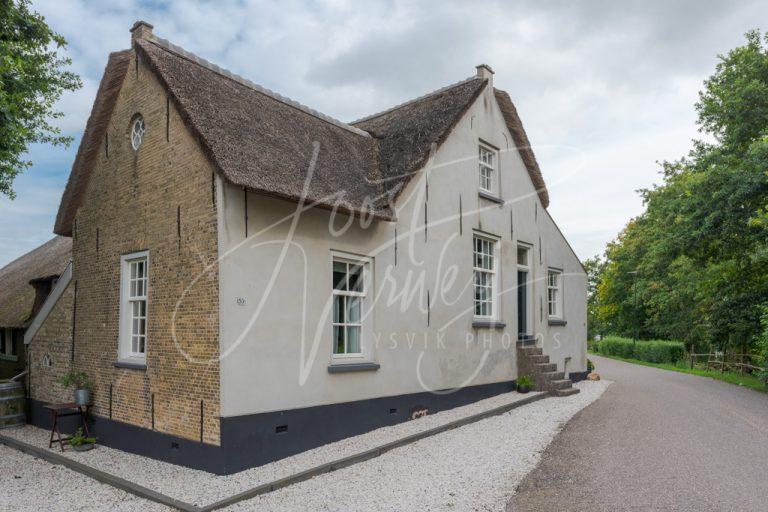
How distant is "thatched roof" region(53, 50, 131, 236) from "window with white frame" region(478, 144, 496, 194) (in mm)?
8017

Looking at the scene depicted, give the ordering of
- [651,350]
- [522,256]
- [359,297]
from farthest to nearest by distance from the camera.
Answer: [651,350], [522,256], [359,297]

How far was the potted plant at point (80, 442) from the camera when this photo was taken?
9547mm

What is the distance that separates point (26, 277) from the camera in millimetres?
16125

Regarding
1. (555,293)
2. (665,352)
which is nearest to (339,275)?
(555,293)

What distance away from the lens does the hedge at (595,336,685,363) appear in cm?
3659

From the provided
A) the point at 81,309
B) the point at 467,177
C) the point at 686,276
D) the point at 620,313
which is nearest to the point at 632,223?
the point at 620,313

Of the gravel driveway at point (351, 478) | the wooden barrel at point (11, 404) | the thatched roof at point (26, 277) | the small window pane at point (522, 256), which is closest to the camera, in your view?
the gravel driveway at point (351, 478)

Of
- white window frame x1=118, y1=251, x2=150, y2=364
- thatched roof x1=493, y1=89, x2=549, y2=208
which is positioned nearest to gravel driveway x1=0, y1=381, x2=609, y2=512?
white window frame x1=118, y1=251, x2=150, y2=364

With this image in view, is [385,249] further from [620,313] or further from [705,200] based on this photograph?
[620,313]

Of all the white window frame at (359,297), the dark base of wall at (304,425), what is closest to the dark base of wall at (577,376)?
the dark base of wall at (304,425)

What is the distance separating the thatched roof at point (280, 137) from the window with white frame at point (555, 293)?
652cm

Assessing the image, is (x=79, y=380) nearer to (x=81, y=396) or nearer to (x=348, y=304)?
(x=81, y=396)

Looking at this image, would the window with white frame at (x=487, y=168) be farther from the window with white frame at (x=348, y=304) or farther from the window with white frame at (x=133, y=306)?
the window with white frame at (x=133, y=306)

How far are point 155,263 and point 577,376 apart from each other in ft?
44.8
